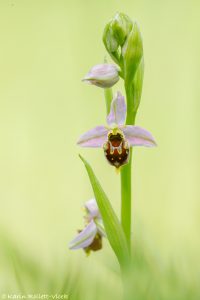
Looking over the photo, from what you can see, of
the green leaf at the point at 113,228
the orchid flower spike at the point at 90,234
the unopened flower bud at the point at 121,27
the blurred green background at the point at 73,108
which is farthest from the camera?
the blurred green background at the point at 73,108

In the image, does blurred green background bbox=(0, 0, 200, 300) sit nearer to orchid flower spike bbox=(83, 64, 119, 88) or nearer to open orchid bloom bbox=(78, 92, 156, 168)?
open orchid bloom bbox=(78, 92, 156, 168)

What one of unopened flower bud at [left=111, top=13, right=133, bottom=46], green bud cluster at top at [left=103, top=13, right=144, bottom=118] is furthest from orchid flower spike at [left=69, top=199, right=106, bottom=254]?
unopened flower bud at [left=111, top=13, right=133, bottom=46]

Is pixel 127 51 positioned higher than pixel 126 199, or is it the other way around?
pixel 127 51

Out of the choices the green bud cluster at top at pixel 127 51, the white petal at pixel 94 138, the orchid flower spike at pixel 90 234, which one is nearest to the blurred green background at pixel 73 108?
the orchid flower spike at pixel 90 234

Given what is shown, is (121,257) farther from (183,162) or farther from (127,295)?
(183,162)

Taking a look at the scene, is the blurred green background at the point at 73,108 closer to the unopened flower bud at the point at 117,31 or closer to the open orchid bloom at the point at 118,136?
the open orchid bloom at the point at 118,136

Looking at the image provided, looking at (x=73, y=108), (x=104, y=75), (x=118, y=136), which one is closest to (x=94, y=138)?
(x=118, y=136)

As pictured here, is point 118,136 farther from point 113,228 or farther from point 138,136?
point 113,228
